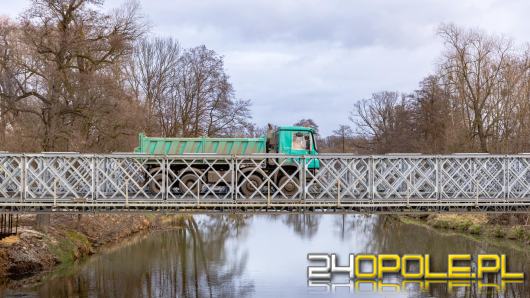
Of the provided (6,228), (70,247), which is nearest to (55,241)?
(70,247)

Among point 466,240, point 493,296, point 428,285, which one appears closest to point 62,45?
point 428,285

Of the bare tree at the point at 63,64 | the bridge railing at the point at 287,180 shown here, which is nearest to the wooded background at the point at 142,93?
the bare tree at the point at 63,64

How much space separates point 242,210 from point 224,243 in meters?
18.2

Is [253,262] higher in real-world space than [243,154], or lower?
lower

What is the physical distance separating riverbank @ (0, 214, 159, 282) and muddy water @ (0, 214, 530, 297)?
921mm

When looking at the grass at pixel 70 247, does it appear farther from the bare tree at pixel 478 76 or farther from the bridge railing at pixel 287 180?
the bare tree at pixel 478 76

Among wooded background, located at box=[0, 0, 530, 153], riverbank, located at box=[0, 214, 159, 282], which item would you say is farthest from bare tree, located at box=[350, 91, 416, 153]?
riverbank, located at box=[0, 214, 159, 282]

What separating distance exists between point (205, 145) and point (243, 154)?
3175 mm

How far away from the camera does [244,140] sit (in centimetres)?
2505

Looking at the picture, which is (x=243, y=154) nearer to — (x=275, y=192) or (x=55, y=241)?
(x=275, y=192)

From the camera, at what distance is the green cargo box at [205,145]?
82.2 feet

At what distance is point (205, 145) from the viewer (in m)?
25.2

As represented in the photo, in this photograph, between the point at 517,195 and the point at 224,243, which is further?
the point at 224,243

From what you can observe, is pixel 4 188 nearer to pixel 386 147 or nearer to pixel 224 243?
pixel 224 243
